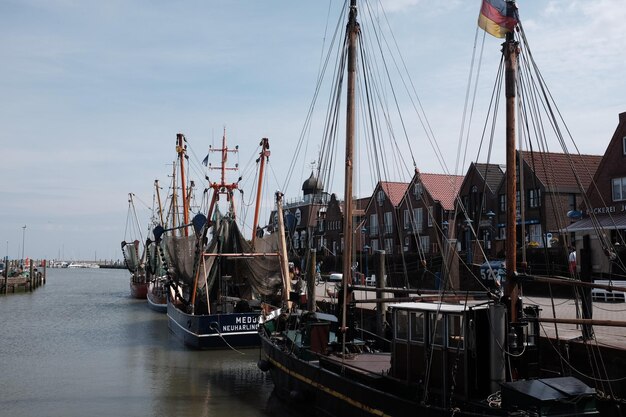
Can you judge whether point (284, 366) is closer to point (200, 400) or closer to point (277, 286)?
point (200, 400)

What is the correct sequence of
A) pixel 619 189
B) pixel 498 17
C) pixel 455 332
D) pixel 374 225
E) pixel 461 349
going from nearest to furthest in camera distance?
pixel 461 349 → pixel 455 332 → pixel 498 17 → pixel 619 189 → pixel 374 225

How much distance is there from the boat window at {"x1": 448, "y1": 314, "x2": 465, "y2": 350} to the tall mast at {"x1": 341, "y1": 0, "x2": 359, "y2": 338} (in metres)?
5.43

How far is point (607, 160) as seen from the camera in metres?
44.8

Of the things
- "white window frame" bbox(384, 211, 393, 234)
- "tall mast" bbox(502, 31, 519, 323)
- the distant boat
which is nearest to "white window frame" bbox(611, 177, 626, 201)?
"tall mast" bbox(502, 31, 519, 323)

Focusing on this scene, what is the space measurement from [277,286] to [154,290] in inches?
1179

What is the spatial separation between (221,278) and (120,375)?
9.26 metres

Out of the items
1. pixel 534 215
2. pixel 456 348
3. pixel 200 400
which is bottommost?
pixel 200 400

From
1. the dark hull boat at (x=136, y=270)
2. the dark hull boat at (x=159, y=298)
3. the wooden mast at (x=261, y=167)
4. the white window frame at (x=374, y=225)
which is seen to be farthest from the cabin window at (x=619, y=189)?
the dark hull boat at (x=136, y=270)

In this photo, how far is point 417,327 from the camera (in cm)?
1467

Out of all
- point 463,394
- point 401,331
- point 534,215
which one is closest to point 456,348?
point 463,394

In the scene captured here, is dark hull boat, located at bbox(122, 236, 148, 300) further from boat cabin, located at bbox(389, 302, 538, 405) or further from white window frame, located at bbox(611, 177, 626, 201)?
boat cabin, located at bbox(389, 302, 538, 405)

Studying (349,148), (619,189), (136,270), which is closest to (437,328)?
(349,148)

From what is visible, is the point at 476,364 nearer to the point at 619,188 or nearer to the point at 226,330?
the point at 226,330

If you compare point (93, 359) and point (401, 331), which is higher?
point (401, 331)
